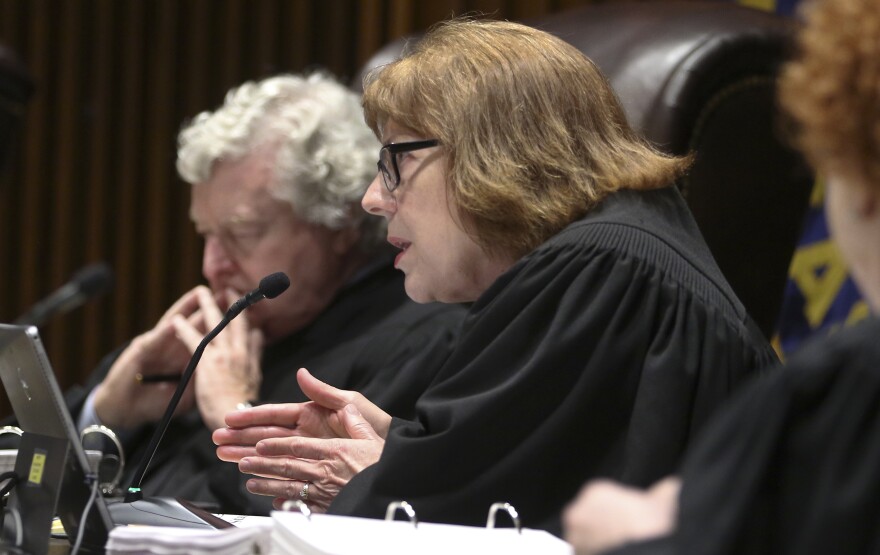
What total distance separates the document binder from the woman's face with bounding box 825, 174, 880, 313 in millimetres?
369

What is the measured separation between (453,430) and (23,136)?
3236 millimetres

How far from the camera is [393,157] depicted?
1886mm

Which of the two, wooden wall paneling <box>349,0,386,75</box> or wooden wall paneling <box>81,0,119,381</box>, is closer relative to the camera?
wooden wall paneling <box>349,0,386,75</box>

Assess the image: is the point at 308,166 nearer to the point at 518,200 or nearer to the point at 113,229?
the point at 518,200

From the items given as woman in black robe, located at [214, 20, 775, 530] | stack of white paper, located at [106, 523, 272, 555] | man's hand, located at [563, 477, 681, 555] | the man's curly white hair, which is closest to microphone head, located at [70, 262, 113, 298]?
the man's curly white hair

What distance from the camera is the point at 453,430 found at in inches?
59.6

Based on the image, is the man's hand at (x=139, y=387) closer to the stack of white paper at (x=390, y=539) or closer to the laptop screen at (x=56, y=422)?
the laptop screen at (x=56, y=422)

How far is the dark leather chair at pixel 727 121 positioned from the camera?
7.84 feet

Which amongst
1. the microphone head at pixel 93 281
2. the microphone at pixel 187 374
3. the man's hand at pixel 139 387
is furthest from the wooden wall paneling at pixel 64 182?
the microphone at pixel 187 374

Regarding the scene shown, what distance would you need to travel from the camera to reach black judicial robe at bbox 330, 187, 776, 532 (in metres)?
1.52

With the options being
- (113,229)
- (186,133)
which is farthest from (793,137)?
(113,229)

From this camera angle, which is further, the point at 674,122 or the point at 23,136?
the point at 23,136

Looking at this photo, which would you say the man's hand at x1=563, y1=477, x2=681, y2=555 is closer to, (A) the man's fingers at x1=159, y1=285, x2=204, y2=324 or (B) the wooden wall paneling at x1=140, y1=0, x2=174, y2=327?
(A) the man's fingers at x1=159, y1=285, x2=204, y2=324

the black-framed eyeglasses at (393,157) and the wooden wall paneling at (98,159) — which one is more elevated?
the black-framed eyeglasses at (393,157)
